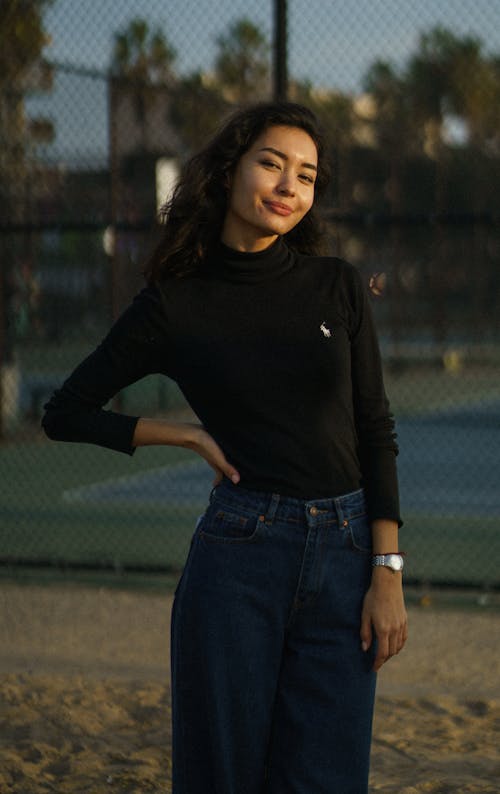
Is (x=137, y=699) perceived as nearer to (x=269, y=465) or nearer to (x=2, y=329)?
(x=269, y=465)

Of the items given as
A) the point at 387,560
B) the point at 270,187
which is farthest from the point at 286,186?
the point at 387,560

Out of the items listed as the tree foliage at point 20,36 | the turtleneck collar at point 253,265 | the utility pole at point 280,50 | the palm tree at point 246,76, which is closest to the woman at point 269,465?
the turtleneck collar at point 253,265

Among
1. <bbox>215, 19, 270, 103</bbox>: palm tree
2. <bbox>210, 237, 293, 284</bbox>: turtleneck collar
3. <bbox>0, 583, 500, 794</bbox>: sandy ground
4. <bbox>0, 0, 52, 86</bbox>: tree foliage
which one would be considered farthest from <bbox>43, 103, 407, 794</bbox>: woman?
<bbox>215, 19, 270, 103</bbox>: palm tree

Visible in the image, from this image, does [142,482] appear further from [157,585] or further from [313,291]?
[313,291]

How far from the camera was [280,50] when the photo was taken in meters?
7.10

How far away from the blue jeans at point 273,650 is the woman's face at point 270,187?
515mm

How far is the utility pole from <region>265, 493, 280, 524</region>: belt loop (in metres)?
4.71

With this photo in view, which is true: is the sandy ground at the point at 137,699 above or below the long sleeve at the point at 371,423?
below

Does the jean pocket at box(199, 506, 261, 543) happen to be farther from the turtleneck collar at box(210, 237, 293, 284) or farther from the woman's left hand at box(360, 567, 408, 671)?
the turtleneck collar at box(210, 237, 293, 284)

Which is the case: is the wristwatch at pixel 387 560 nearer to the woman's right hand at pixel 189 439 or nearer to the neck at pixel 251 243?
the woman's right hand at pixel 189 439

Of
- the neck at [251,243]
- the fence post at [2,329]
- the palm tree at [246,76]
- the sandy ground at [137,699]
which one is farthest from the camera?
the palm tree at [246,76]

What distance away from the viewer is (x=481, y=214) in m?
6.76

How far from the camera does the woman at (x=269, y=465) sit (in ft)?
8.88

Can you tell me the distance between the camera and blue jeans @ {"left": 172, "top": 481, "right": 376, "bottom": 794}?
2697mm
